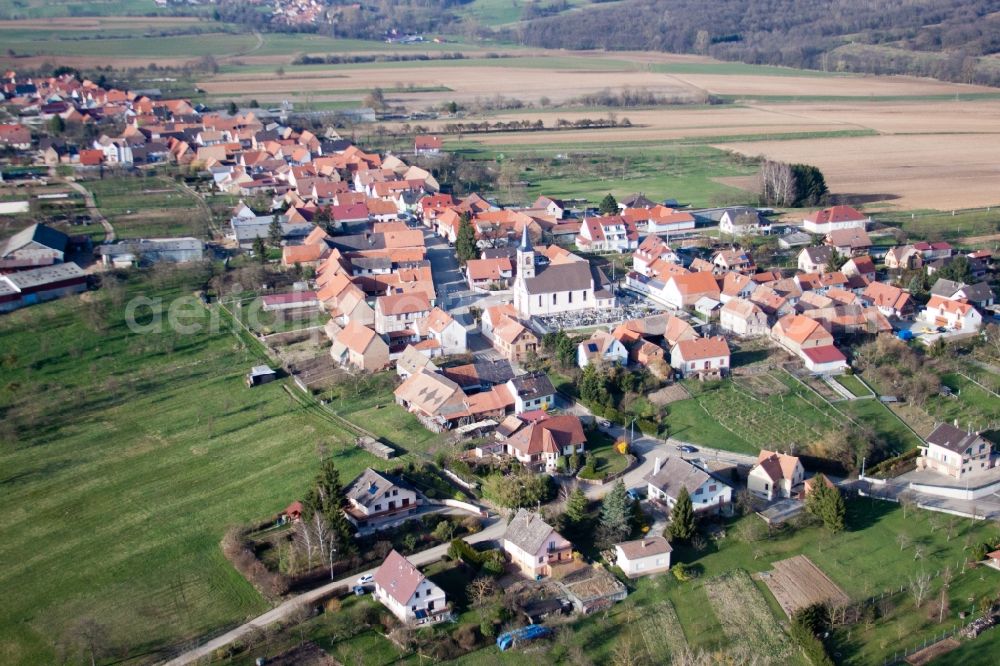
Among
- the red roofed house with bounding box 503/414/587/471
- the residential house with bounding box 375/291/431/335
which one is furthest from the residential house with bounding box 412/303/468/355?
the red roofed house with bounding box 503/414/587/471

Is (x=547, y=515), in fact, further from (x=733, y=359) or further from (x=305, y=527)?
(x=733, y=359)

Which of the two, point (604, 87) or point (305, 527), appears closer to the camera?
point (305, 527)

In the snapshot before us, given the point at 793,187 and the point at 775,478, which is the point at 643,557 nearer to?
the point at 775,478

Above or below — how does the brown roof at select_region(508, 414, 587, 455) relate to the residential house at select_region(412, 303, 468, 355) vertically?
below

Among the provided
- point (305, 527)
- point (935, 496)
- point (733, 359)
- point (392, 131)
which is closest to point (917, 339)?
point (733, 359)

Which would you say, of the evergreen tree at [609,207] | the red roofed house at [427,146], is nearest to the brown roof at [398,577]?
the evergreen tree at [609,207]

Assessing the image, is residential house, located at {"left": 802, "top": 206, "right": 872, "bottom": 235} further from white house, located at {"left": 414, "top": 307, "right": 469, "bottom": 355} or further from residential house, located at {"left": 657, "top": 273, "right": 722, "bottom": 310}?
white house, located at {"left": 414, "top": 307, "right": 469, "bottom": 355}
